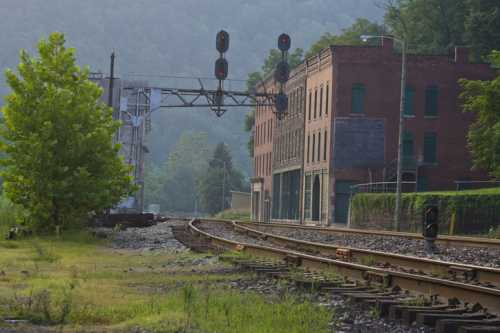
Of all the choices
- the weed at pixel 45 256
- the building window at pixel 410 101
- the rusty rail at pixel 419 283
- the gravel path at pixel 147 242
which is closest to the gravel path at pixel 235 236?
the gravel path at pixel 147 242

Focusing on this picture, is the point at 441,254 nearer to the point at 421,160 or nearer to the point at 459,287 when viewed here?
the point at 459,287

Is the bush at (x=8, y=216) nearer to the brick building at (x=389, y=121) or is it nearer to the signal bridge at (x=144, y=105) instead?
the signal bridge at (x=144, y=105)

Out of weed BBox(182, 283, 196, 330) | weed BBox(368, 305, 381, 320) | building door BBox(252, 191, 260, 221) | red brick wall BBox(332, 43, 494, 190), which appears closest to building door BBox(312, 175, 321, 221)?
red brick wall BBox(332, 43, 494, 190)

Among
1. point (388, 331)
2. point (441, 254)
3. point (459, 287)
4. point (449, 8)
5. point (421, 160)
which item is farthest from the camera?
point (449, 8)

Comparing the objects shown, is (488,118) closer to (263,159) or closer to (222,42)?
(222,42)

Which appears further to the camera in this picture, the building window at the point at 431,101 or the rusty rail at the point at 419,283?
the building window at the point at 431,101

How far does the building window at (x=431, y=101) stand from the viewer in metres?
65.6

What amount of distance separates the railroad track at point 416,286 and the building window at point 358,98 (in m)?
47.0

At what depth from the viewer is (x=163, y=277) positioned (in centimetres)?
1445

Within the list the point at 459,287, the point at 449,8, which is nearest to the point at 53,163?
the point at 459,287

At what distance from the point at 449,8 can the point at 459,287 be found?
7323cm

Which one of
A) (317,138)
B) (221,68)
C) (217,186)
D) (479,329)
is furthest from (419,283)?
(217,186)

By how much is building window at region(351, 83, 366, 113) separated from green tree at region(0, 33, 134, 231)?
36.4 m

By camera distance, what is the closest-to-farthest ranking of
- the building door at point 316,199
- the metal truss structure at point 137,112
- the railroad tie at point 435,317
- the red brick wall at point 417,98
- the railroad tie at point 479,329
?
the railroad tie at point 479,329, the railroad tie at point 435,317, the metal truss structure at point 137,112, the red brick wall at point 417,98, the building door at point 316,199
